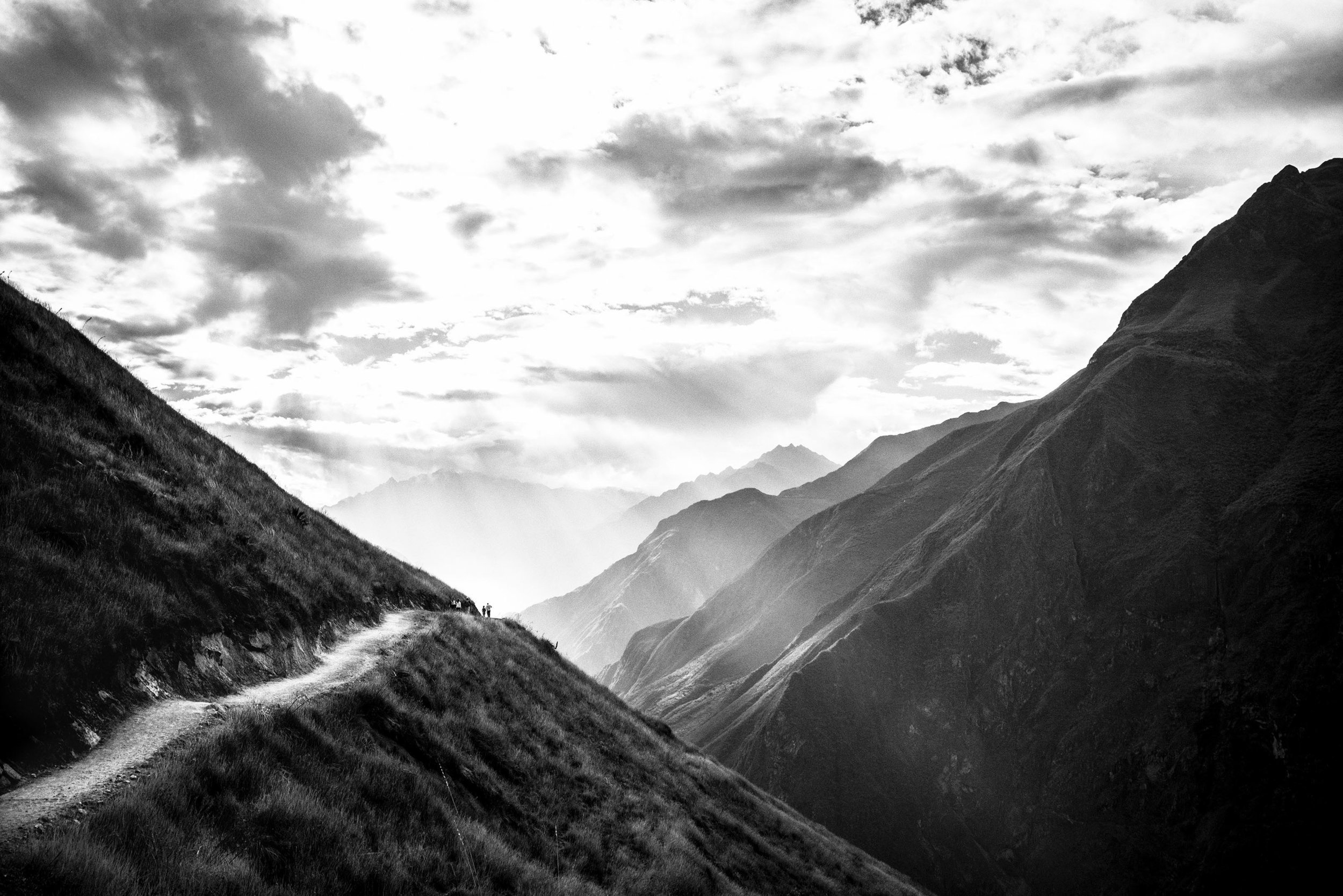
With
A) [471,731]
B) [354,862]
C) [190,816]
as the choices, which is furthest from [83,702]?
[471,731]

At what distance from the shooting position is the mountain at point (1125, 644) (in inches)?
3954

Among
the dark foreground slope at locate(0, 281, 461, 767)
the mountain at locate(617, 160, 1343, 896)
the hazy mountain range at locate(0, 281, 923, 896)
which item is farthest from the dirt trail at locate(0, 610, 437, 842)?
the mountain at locate(617, 160, 1343, 896)

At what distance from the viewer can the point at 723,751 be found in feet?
459

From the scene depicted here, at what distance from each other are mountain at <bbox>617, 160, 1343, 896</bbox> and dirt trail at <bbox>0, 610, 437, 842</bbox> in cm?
12278

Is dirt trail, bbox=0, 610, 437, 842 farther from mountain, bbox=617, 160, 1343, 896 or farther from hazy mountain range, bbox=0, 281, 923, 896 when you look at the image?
mountain, bbox=617, 160, 1343, 896

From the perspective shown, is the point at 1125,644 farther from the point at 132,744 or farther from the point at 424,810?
the point at 132,744

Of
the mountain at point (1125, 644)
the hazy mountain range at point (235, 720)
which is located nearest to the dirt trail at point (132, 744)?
the hazy mountain range at point (235, 720)

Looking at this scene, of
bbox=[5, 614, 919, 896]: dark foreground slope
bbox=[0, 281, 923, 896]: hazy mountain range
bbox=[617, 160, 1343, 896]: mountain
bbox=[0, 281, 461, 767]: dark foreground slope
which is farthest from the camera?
bbox=[617, 160, 1343, 896]: mountain

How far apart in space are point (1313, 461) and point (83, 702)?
156204 mm

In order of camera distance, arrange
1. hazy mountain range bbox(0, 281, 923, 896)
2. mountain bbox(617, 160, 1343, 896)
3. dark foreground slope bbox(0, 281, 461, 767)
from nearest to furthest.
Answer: hazy mountain range bbox(0, 281, 923, 896) → dark foreground slope bbox(0, 281, 461, 767) → mountain bbox(617, 160, 1343, 896)

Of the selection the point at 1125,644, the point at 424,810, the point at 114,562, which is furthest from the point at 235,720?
the point at 1125,644

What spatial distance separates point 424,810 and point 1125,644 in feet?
455

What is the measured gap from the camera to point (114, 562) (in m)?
14.2

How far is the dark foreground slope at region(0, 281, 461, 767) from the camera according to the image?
10.8 metres
